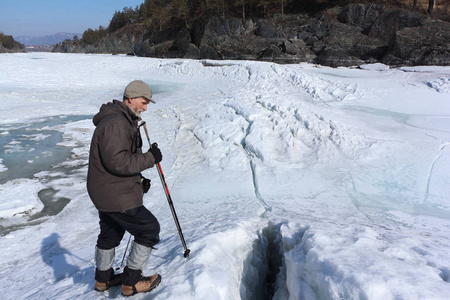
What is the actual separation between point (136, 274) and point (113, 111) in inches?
55.5

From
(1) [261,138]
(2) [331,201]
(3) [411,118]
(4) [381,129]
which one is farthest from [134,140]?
(3) [411,118]

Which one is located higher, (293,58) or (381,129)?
(293,58)

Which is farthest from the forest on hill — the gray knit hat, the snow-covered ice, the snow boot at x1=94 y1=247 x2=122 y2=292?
the snow boot at x1=94 y1=247 x2=122 y2=292

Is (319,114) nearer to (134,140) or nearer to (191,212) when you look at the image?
(191,212)

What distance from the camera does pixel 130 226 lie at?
2395 mm

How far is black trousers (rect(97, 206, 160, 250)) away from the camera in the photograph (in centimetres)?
237

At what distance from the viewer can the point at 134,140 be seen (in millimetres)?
2363

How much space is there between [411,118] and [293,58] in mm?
16894

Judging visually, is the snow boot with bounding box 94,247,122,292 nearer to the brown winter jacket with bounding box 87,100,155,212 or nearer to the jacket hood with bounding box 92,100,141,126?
the brown winter jacket with bounding box 87,100,155,212

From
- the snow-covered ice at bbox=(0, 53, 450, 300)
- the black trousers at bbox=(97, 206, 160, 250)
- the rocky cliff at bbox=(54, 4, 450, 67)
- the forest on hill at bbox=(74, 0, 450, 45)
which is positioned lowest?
the snow-covered ice at bbox=(0, 53, 450, 300)

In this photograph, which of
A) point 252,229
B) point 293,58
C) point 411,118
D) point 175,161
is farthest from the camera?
point 293,58

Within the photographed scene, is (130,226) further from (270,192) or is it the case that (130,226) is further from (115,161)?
(270,192)

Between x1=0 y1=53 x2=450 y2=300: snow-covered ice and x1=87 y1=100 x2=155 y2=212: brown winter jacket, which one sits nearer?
x1=87 y1=100 x2=155 y2=212: brown winter jacket

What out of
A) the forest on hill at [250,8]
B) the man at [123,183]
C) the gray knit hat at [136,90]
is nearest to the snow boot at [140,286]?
the man at [123,183]
